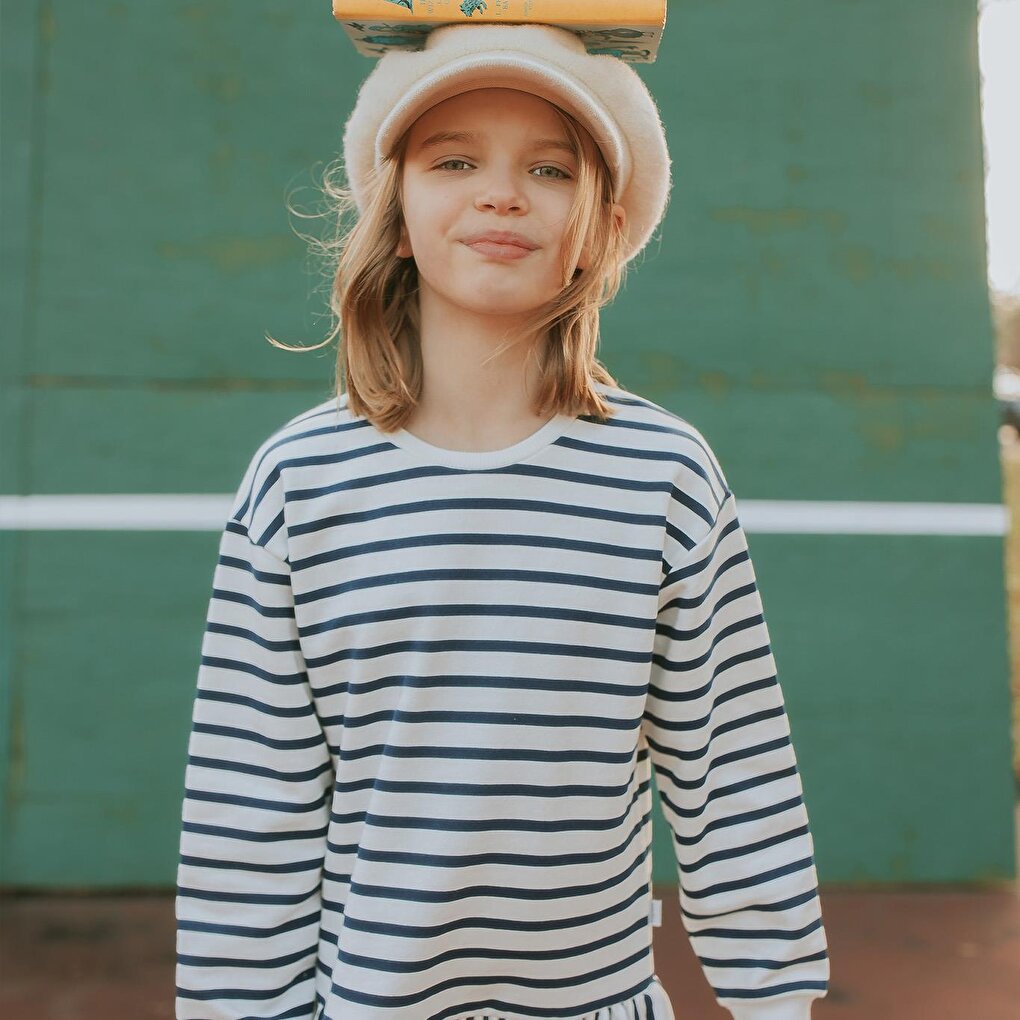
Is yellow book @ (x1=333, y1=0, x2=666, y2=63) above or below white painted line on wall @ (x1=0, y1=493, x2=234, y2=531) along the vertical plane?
above

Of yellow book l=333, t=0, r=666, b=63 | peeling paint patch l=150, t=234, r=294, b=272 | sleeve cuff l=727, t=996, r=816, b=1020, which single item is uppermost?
peeling paint patch l=150, t=234, r=294, b=272

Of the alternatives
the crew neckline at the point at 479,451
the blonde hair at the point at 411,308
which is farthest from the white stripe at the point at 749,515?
the crew neckline at the point at 479,451

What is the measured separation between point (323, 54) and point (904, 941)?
9.50ft

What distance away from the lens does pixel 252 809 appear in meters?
1.06

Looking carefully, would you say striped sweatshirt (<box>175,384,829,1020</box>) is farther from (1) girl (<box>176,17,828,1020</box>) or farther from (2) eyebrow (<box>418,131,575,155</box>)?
(2) eyebrow (<box>418,131,575,155</box>)

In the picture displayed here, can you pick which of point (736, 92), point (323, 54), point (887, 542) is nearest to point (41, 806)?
point (323, 54)

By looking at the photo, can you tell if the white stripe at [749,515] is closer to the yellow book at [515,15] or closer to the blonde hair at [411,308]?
the blonde hair at [411,308]

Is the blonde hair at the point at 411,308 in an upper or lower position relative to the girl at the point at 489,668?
upper

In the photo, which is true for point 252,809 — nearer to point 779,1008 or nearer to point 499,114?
point 779,1008

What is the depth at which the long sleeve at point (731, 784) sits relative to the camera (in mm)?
1064

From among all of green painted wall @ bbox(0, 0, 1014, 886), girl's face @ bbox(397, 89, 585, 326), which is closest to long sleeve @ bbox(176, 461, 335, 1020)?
girl's face @ bbox(397, 89, 585, 326)

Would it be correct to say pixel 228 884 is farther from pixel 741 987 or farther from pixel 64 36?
pixel 64 36

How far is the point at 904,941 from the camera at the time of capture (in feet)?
8.55

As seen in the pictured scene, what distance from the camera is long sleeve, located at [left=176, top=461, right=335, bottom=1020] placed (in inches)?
41.5
